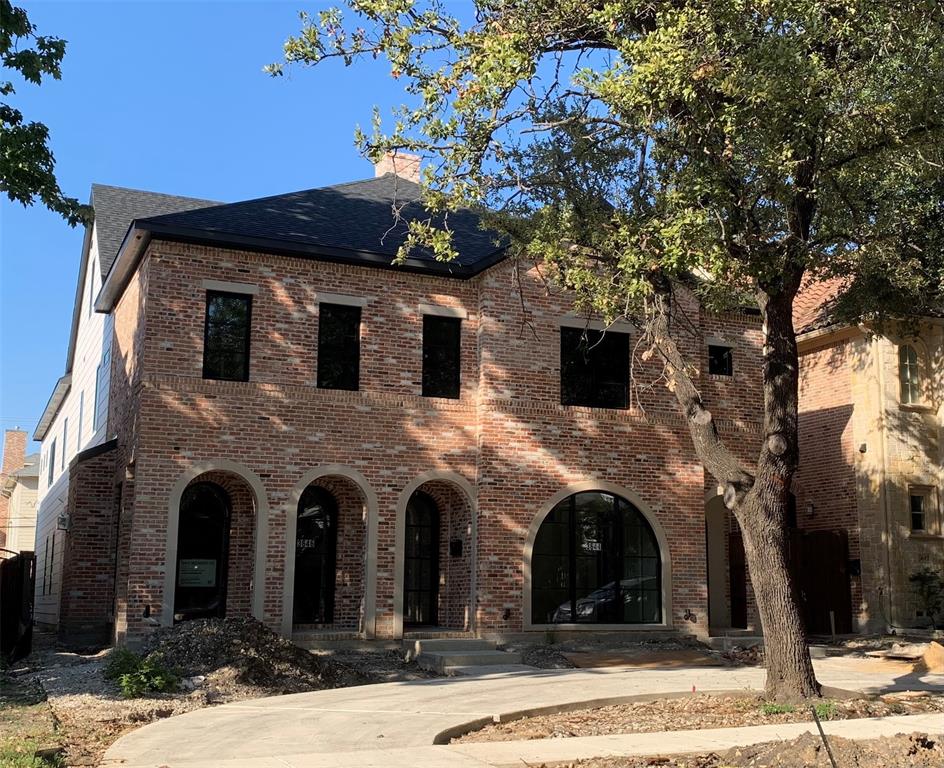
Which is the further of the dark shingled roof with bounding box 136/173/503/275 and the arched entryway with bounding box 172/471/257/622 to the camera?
the dark shingled roof with bounding box 136/173/503/275

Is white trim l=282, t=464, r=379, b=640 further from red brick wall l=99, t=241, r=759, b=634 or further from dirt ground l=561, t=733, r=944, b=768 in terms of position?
dirt ground l=561, t=733, r=944, b=768

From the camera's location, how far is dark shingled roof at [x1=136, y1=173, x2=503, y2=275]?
17328mm

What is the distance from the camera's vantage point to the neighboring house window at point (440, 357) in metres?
18.8

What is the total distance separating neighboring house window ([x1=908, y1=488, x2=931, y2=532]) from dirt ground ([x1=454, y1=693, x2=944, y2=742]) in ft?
36.0

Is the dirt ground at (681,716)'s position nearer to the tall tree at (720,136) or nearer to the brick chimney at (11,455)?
the tall tree at (720,136)

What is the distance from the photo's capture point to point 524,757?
818cm

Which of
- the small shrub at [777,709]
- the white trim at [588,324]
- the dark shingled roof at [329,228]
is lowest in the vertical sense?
the small shrub at [777,709]

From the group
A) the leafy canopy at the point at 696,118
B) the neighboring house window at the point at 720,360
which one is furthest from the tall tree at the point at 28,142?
the neighboring house window at the point at 720,360

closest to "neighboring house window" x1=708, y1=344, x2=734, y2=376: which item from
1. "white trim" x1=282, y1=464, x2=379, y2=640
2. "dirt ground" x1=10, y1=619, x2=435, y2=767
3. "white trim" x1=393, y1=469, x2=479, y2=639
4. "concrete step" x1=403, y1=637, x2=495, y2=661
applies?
"white trim" x1=393, y1=469, x2=479, y2=639

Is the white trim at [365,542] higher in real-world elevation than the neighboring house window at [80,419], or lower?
lower

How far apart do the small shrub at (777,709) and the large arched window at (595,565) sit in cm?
773

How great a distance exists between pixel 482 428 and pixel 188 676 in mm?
7423

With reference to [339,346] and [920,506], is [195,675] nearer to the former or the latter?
[339,346]

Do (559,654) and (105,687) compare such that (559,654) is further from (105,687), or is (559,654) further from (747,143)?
(747,143)
